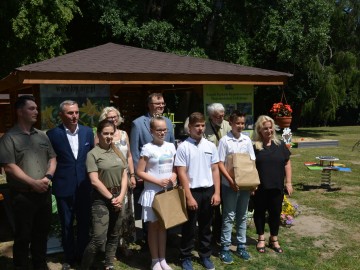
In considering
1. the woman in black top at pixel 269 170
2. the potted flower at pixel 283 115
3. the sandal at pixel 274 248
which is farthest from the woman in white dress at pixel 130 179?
the potted flower at pixel 283 115

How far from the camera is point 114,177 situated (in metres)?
4.12

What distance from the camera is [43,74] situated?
17.8ft

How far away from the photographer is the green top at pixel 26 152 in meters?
3.85

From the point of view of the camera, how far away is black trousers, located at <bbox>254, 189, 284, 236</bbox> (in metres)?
4.93

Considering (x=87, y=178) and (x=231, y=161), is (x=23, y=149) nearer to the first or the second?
(x=87, y=178)

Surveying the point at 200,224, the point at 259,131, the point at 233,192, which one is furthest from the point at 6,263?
the point at 259,131

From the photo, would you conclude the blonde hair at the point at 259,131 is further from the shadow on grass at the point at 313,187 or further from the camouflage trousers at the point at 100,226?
the shadow on grass at the point at 313,187

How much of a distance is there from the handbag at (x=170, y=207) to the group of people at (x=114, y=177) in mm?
94

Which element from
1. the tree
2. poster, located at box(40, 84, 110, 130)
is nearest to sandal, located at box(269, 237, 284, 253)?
poster, located at box(40, 84, 110, 130)

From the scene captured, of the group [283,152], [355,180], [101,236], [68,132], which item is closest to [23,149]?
[68,132]

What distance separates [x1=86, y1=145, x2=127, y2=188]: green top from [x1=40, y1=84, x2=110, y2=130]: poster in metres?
2.12

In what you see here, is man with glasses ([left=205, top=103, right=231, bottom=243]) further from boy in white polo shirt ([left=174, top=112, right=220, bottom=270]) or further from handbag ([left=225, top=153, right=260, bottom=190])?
boy in white polo shirt ([left=174, top=112, right=220, bottom=270])

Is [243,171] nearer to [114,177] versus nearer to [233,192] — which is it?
[233,192]

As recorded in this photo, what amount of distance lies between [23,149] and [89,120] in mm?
2523
